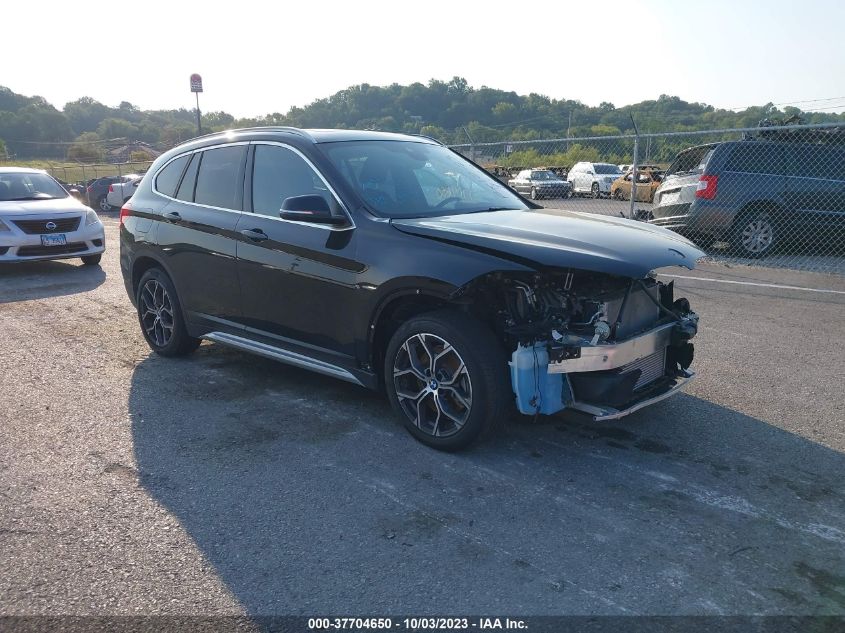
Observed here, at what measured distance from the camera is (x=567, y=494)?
11.6 ft

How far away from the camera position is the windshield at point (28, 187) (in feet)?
36.5

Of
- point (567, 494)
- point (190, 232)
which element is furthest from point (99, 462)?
point (567, 494)

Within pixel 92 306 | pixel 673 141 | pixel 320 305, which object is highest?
pixel 673 141

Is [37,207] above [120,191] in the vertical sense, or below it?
above

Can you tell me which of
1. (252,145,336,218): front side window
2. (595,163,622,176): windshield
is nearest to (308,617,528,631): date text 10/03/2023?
(252,145,336,218): front side window

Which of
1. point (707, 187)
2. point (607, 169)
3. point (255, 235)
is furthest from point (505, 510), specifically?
point (607, 169)

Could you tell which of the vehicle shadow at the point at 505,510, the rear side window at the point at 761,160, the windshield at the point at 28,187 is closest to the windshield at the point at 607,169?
the rear side window at the point at 761,160

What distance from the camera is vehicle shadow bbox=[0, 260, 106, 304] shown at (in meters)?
9.20

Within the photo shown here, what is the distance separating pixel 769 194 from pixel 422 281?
8660 mm

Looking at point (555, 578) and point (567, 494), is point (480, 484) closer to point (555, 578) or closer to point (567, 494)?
point (567, 494)

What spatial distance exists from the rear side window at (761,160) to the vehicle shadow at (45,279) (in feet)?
31.2

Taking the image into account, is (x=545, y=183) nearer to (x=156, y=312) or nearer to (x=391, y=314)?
(x=156, y=312)

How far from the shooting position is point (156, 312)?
6031 mm

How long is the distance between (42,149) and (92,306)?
58.4 metres
